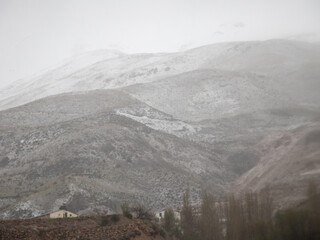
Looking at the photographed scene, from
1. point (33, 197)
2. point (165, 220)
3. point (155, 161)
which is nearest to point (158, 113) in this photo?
point (155, 161)

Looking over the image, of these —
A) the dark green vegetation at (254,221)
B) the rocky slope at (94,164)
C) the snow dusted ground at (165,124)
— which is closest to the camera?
the dark green vegetation at (254,221)

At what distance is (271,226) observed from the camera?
77.2ft

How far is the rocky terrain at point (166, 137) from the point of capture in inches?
1657

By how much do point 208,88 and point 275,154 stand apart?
110 feet

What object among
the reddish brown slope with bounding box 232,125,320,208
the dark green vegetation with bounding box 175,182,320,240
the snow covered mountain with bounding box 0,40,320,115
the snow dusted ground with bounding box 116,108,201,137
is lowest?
the dark green vegetation with bounding box 175,182,320,240

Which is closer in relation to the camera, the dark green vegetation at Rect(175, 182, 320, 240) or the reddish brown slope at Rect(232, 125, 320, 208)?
the dark green vegetation at Rect(175, 182, 320, 240)

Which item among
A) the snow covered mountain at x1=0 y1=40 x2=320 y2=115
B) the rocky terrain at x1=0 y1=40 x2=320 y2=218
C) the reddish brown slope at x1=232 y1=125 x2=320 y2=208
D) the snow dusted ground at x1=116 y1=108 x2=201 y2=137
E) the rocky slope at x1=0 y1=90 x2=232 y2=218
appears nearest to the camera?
the reddish brown slope at x1=232 y1=125 x2=320 y2=208

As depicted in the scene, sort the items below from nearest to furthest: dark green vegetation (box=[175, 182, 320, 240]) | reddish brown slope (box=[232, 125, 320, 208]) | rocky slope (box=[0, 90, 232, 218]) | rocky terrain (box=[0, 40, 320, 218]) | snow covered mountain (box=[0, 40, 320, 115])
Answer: dark green vegetation (box=[175, 182, 320, 240]), reddish brown slope (box=[232, 125, 320, 208]), rocky slope (box=[0, 90, 232, 218]), rocky terrain (box=[0, 40, 320, 218]), snow covered mountain (box=[0, 40, 320, 115])

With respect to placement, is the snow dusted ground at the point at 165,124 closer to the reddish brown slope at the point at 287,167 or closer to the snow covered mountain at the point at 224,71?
the reddish brown slope at the point at 287,167

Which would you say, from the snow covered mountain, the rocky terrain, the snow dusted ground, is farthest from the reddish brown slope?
the snow covered mountain

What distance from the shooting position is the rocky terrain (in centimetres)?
4209

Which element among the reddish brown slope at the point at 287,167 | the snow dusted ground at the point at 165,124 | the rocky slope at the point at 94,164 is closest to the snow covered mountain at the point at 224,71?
the snow dusted ground at the point at 165,124

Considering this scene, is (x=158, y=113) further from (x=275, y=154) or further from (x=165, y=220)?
(x=165, y=220)

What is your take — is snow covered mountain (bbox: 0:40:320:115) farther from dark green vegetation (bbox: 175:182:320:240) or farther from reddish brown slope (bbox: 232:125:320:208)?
dark green vegetation (bbox: 175:182:320:240)
